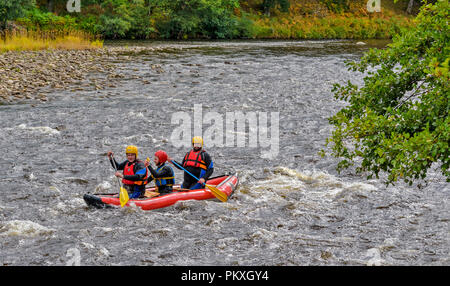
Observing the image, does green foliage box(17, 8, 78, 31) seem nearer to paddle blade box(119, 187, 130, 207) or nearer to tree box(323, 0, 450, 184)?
paddle blade box(119, 187, 130, 207)

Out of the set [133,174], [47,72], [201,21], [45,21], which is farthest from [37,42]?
[133,174]

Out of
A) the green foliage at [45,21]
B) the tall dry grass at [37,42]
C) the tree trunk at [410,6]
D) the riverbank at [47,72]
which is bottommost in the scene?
the riverbank at [47,72]

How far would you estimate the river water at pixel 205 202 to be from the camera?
8883mm

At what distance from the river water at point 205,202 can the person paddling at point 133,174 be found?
2.42 feet

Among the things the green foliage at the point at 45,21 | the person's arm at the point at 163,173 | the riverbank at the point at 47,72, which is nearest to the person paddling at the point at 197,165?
the person's arm at the point at 163,173

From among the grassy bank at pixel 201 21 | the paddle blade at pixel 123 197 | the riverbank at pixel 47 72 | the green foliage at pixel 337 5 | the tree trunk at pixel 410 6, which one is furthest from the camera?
the tree trunk at pixel 410 6

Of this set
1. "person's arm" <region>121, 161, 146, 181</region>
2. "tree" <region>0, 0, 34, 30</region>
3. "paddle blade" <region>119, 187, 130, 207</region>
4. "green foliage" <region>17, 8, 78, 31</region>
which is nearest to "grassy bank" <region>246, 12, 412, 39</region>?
"green foliage" <region>17, 8, 78, 31</region>

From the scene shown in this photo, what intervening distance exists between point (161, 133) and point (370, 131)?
9972 millimetres

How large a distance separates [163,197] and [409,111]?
216 inches

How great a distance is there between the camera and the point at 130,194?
1134cm

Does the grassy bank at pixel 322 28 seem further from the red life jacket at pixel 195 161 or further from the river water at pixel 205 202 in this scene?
the red life jacket at pixel 195 161

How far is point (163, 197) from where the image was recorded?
36.3 feet

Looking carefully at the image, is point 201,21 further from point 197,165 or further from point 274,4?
point 197,165
